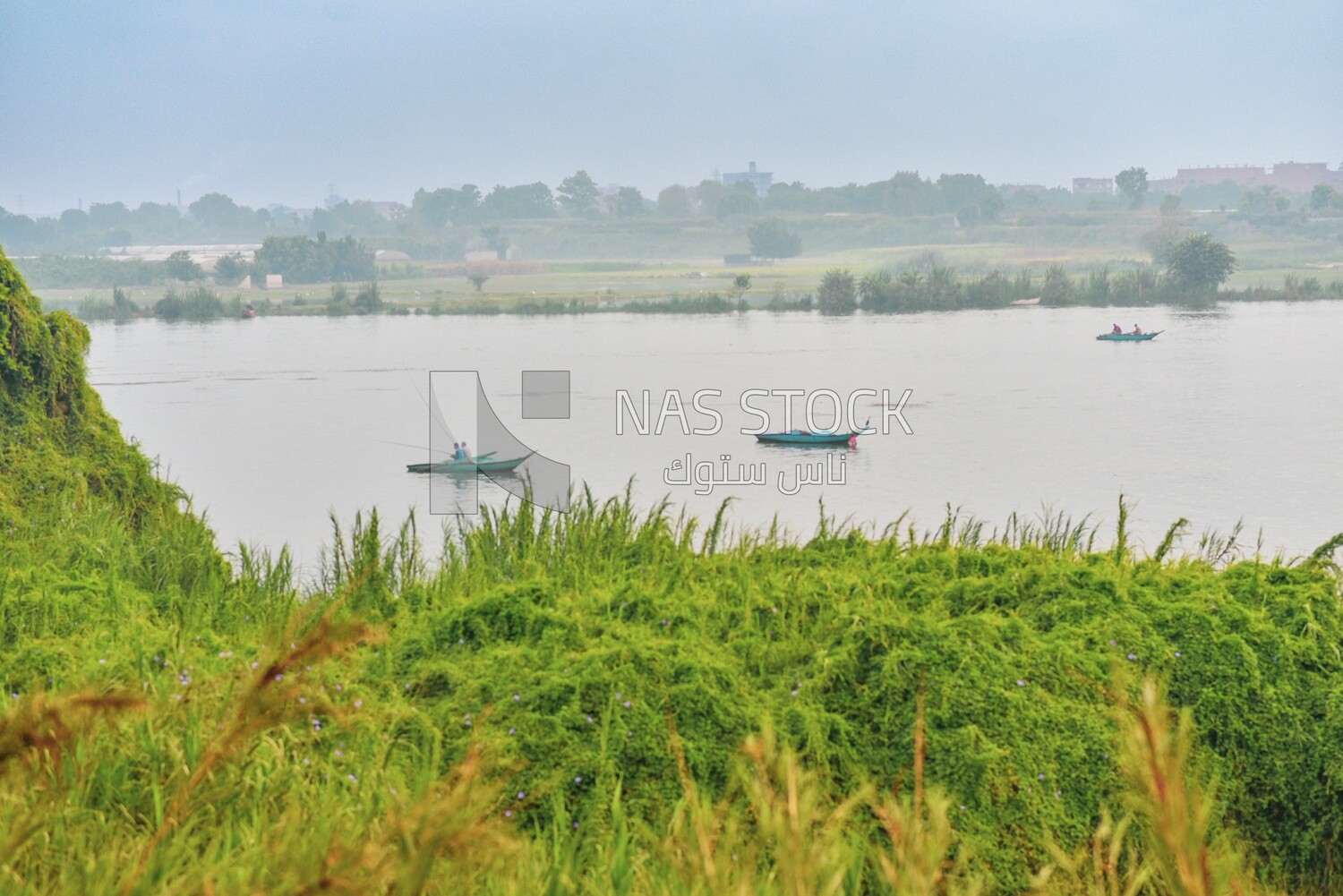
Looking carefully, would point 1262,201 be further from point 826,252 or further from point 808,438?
point 808,438

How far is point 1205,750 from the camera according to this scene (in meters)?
3.24

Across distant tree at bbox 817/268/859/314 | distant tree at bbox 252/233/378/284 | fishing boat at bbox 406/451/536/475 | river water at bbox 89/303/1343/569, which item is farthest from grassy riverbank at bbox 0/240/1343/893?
distant tree at bbox 252/233/378/284

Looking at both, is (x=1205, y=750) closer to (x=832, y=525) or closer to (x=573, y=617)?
(x=573, y=617)

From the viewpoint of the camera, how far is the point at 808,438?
529 inches

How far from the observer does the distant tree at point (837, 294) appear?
103 feet

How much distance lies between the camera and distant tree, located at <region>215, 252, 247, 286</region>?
40406 millimetres

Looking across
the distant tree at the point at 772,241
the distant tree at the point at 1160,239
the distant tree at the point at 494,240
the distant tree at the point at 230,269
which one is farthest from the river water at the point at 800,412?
the distant tree at the point at 494,240

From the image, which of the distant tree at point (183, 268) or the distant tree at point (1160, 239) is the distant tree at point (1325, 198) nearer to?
the distant tree at point (1160, 239)

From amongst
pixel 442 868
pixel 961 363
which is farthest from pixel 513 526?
pixel 961 363

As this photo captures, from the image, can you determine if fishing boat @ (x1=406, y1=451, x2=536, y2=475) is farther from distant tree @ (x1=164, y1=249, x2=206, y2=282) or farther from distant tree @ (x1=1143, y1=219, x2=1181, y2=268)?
distant tree @ (x1=1143, y1=219, x2=1181, y2=268)

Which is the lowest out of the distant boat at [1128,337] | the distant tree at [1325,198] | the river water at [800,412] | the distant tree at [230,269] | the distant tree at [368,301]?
the river water at [800,412]

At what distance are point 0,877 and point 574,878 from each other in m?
0.94

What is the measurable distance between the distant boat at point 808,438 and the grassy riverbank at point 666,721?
830cm

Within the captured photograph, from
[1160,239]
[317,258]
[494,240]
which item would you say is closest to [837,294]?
[1160,239]
